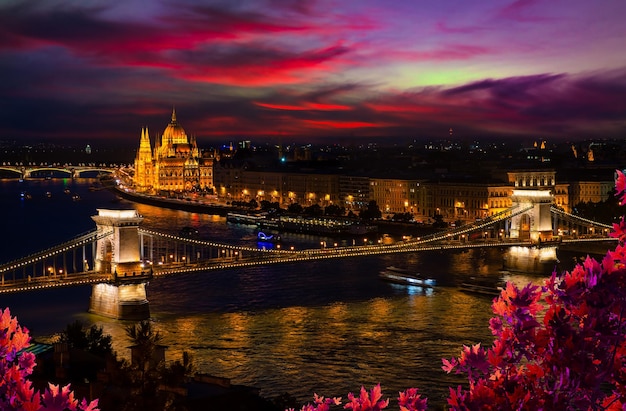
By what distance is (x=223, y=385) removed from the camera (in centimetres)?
978

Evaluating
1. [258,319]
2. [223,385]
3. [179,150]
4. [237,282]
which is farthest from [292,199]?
[223,385]

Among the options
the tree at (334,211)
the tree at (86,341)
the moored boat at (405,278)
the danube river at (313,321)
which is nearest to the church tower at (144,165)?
the tree at (334,211)

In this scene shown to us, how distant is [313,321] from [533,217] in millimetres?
14775

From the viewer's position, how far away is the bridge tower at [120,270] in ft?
64.2

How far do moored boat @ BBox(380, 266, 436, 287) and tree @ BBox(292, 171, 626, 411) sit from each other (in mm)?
21180

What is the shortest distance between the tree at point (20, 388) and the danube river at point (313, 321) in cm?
1008

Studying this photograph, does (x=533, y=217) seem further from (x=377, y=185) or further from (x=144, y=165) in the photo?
(x=144, y=165)

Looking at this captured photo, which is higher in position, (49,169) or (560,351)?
(49,169)

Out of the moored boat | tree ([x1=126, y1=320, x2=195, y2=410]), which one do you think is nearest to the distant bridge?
the moored boat

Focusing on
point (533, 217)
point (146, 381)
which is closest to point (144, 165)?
point (533, 217)

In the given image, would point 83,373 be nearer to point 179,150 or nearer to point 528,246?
point 528,246

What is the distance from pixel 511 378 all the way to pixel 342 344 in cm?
1371

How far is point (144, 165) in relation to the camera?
3551 inches

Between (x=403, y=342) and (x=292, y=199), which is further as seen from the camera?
(x=292, y=199)
